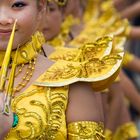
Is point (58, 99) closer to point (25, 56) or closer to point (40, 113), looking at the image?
point (40, 113)

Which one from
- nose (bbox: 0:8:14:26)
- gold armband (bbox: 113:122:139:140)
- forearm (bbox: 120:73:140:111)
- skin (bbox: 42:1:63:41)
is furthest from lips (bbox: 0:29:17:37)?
forearm (bbox: 120:73:140:111)

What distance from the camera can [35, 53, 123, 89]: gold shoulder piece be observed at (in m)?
2.40

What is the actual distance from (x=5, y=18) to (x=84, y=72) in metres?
0.35

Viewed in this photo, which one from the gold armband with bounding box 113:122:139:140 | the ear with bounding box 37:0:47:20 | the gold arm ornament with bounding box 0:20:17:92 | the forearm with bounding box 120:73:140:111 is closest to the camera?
the gold arm ornament with bounding box 0:20:17:92

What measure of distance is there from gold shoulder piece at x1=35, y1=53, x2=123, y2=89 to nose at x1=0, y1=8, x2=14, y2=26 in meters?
0.24

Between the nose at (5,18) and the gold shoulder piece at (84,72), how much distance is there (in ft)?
0.80

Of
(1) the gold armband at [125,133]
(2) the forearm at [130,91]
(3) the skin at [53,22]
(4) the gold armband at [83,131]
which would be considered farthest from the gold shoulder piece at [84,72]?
(2) the forearm at [130,91]

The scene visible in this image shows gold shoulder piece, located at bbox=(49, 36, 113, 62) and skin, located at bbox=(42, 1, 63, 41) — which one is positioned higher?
skin, located at bbox=(42, 1, 63, 41)

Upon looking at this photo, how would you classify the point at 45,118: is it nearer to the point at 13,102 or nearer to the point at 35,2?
the point at 13,102

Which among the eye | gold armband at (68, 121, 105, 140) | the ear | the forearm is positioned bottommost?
gold armband at (68, 121, 105, 140)

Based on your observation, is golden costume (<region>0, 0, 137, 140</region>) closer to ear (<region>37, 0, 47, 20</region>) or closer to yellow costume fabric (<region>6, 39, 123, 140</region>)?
yellow costume fabric (<region>6, 39, 123, 140</region>)

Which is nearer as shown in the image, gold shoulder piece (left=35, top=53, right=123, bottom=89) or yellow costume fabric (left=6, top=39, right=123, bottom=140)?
yellow costume fabric (left=6, top=39, right=123, bottom=140)

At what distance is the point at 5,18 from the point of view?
2322mm

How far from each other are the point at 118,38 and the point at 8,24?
5.23 ft
